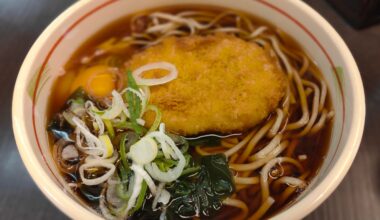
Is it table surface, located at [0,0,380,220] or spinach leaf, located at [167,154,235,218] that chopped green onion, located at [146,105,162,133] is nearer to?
Answer: spinach leaf, located at [167,154,235,218]

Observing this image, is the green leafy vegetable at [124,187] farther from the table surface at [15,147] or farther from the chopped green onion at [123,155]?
the table surface at [15,147]

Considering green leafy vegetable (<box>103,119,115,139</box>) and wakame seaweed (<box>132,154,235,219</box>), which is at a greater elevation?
green leafy vegetable (<box>103,119,115,139</box>)

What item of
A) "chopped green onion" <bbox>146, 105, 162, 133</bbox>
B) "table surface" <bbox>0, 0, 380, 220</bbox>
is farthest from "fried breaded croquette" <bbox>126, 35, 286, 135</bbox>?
"table surface" <bbox>0, 0, 380, 220</bbox>

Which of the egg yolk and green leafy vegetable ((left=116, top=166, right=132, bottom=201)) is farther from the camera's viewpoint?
the egg yolk

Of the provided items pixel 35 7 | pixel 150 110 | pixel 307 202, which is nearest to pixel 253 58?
pixel 150 110

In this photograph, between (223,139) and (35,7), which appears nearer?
(223,139)

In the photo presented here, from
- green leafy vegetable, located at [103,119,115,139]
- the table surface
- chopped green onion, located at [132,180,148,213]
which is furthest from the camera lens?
the table surface

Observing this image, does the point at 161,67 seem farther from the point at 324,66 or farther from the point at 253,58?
the point at 324,66
